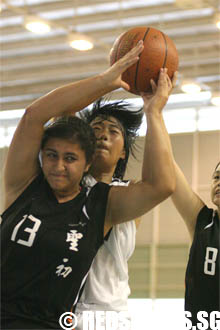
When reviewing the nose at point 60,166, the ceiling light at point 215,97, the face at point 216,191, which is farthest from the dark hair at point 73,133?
the ceiling light at point 215,97

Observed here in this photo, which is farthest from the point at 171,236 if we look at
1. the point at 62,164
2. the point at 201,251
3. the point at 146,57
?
the point at 62,164

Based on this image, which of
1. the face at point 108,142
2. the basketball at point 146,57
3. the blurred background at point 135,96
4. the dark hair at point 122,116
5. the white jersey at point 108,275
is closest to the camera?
the basketball at point 146,57

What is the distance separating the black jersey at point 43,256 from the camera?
2.88m

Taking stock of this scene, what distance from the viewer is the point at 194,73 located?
1309 centimetres

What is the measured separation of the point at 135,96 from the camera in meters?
12.1

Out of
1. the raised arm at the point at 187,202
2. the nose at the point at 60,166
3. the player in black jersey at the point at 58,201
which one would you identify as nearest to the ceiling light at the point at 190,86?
the raised arm at the point at 187,202

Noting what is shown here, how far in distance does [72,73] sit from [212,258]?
978cm

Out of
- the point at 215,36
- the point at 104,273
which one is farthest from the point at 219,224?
the point at 215,36

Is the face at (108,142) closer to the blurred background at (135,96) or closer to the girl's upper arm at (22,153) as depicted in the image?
the girl's upper arm at (22,153)

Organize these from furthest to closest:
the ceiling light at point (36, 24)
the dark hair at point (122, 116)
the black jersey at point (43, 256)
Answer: the ceiling light at point (36, 24)
the dark hair at point (122, 116)
the black jersey at point (43, 256)

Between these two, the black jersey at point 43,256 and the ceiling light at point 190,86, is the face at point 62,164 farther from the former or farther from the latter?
the ceiling light at point 190,86

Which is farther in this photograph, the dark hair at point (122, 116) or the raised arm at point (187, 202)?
the raised arm at point (187, 202)

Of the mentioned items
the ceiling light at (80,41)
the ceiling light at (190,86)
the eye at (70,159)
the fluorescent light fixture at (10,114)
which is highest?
the fluorescent light fixture at (10,114)

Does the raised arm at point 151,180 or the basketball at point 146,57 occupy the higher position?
the basketball at point 146,57
